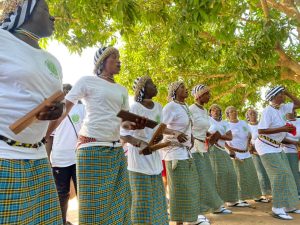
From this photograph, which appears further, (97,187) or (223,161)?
(223,161)

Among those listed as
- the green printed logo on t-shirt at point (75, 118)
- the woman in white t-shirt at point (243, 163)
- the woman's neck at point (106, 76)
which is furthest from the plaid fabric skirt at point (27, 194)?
the woman in white t-shirt at point (243, 163)

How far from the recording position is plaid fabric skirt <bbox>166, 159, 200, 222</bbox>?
15.6ft

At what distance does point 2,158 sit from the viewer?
1.86 m

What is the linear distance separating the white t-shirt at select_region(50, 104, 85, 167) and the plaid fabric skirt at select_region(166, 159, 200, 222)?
133 cm

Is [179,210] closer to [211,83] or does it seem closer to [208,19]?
[208,19]

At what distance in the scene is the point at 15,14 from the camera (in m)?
2.08

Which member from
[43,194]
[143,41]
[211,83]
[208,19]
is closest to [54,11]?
[208,19]

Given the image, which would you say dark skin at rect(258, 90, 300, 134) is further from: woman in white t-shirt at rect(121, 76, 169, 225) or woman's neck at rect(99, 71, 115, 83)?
woman's neck at rect(99, 71, 115, 83)

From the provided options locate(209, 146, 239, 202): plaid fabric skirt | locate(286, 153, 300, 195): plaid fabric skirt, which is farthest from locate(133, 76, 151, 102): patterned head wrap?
locate(286, 153, 300, 195): plaid fabric skirt

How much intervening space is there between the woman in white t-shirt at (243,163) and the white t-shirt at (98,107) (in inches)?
166

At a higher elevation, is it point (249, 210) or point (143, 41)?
point (143, 41)

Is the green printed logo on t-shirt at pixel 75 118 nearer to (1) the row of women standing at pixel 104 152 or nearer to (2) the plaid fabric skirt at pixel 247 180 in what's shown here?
(1) the row of women standing at pixel 104 152

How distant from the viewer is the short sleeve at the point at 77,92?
10.9 feet

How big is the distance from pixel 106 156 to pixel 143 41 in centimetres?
753
